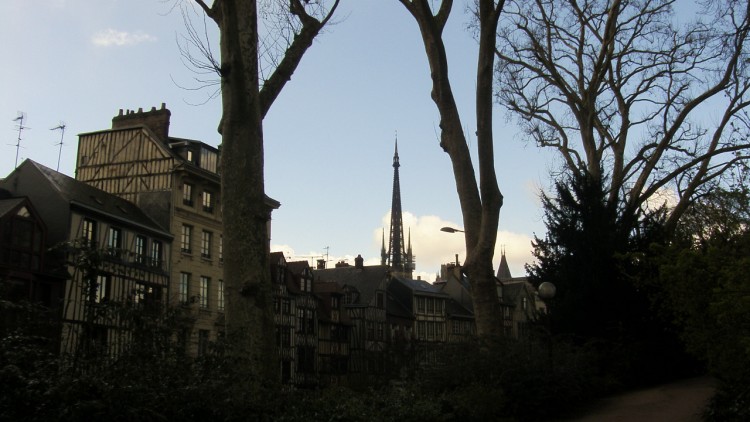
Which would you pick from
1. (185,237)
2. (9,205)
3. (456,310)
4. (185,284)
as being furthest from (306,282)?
(9,205)

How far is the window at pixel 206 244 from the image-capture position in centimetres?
3695

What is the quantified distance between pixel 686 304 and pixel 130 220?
2382 cm

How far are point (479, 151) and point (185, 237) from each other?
23.6m

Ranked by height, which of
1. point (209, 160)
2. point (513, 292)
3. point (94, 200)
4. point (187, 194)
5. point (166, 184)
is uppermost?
point (209, 160)

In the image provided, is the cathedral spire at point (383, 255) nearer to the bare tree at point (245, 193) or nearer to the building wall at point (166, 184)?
the building wall at point (166, 184)

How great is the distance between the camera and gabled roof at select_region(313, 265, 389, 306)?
5453cm

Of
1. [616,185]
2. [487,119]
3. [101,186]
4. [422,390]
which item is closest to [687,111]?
[616,185]

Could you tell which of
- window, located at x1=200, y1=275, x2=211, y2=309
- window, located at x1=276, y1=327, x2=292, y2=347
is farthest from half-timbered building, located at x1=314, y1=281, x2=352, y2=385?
window, located at x1=200, y1=275, x2=211, y2=309

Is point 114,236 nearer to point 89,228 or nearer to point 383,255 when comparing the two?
point 89,228

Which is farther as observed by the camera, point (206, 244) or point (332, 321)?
point (332, 321)

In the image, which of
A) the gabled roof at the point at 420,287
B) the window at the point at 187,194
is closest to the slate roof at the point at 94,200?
the window at the point at 187,194

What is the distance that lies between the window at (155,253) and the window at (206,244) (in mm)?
3550

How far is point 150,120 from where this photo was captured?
125 feet

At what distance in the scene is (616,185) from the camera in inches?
933
